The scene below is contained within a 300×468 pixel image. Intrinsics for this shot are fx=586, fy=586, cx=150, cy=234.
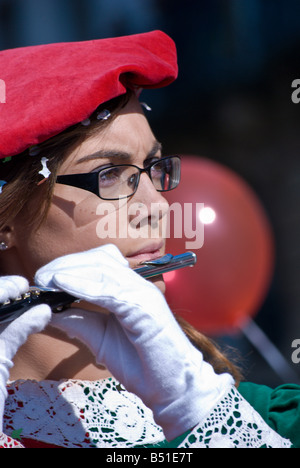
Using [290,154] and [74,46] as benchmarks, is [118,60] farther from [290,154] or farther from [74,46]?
[290,154]

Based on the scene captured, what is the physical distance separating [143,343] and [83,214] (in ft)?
1.58

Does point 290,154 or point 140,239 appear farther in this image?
point 290,154

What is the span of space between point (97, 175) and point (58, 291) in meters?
0.43

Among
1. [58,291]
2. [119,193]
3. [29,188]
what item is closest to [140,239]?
[119,193]

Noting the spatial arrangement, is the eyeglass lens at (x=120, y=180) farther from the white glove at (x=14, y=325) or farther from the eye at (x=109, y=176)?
the white glove at (x=14, y=325)

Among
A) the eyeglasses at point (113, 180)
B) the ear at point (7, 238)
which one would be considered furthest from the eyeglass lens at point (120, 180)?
the ear at point (7, 238)

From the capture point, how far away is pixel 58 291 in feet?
3.56

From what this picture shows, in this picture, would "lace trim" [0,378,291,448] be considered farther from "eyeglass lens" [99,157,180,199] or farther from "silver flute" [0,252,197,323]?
"eyeglass lens" [99,157,180,199]

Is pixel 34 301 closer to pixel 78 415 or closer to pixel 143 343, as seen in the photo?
pixel 143 343

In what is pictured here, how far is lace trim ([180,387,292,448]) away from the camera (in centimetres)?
109

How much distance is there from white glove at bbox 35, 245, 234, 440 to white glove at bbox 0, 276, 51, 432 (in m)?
0.05

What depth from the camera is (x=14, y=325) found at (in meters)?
1.09

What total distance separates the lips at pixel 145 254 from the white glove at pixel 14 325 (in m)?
0.39

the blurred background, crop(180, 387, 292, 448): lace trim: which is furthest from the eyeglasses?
the blurred background
